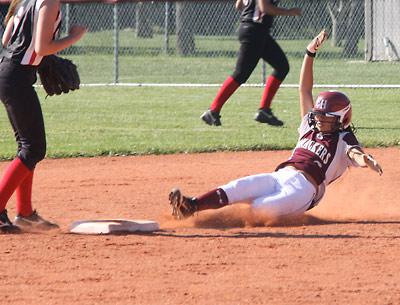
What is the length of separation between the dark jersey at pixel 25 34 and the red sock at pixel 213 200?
1377 millimetres

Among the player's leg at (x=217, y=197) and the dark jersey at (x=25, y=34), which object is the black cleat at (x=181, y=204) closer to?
the player's leg at (x=217, y=197)

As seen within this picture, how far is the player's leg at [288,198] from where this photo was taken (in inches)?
267

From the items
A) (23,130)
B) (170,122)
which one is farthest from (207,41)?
(23,130)

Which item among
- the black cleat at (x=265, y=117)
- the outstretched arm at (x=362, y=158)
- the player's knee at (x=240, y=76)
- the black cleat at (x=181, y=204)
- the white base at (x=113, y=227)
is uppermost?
the outstretched arm at (x=362, y=158)

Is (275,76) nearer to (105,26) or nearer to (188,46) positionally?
(188,46)

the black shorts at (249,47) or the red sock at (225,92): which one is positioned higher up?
the black shorts at (249,47)

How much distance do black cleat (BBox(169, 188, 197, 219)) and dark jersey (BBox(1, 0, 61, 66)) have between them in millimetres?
1211

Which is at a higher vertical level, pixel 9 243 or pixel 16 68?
pixel 16 68

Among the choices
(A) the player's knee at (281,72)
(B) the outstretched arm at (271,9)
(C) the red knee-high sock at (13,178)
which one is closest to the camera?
(C) the red knee-high sock at (13,178)

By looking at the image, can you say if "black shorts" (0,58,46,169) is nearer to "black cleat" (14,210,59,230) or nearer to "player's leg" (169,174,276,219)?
"black cleat" (14,210,59,230)

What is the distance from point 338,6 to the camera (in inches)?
1128

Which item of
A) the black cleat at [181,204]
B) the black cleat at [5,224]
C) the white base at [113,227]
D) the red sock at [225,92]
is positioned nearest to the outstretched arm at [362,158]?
the black cleat at [181,204]

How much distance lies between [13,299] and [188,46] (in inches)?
898

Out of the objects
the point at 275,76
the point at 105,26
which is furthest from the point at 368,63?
the point at 275,76
